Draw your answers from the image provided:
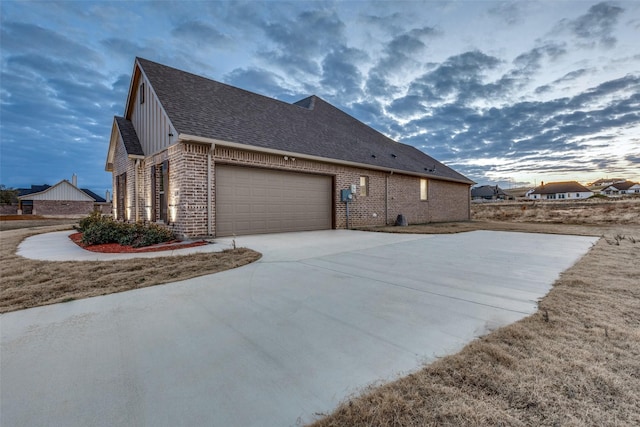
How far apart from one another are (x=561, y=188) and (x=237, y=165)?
9048 cm

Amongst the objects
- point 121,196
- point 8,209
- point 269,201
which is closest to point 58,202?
point 8,209

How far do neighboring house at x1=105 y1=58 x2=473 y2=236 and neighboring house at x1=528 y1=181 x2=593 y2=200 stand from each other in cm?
7846


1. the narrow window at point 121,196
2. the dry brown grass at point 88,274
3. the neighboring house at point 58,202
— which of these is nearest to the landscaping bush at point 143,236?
the dry brown grass at point 88,274

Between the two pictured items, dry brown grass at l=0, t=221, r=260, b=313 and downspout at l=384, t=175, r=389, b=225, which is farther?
downspout at l=384, t=175, r=389, b=225

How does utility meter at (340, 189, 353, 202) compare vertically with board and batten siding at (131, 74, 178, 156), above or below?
below

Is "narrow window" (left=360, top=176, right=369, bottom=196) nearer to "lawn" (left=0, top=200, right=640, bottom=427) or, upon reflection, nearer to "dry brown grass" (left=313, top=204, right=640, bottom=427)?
"lawn" (left=0, top=200, right=640, bottom=427)

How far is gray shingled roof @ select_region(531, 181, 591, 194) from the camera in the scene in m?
68.2

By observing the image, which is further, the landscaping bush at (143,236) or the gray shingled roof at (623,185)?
the gray shingled roof at (623,185)

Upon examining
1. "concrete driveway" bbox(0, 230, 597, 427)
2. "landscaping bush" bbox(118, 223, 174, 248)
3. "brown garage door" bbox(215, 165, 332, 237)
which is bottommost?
"concrete driveway" bbox(0, 230, 597, 427)

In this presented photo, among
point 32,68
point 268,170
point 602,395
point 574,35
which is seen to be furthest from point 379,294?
point 32,68

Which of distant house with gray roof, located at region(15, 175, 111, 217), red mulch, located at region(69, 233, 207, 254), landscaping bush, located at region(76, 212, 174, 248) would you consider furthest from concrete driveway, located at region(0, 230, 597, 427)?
distant house with gray roof, located at region(15, 175, 111, 217)

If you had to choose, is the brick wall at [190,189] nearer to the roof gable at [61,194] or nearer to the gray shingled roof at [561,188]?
the roof gable at [61,194]

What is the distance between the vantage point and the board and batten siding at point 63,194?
31578 mm

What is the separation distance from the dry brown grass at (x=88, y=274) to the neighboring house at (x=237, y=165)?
2.93 meters
